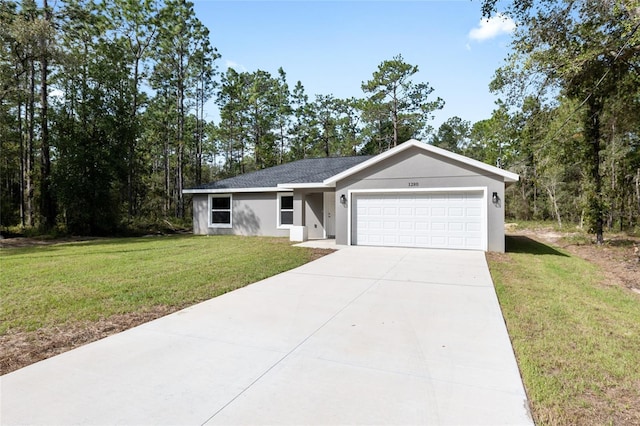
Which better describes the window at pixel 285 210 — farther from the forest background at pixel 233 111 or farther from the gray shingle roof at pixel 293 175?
the forest background at pixel 233 111

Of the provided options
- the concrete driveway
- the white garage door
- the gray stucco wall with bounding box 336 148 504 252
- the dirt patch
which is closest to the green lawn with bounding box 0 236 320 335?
the concrete driveway

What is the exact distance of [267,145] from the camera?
A: 3206cm

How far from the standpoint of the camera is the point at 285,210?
50.3 ft

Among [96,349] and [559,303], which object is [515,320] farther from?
[96,349]

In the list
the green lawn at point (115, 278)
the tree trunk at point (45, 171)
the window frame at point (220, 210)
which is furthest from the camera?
the window frame at point (220, 210)

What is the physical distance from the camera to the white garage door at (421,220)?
1112 cm

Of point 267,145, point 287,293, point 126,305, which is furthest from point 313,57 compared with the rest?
point 267,145

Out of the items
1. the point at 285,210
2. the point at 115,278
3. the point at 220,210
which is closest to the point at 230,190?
the point at 220,210

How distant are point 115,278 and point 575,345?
7598mm

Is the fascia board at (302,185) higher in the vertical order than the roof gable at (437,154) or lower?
lower

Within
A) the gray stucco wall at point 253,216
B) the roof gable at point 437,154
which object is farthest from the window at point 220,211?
the roof gable at point 437,154

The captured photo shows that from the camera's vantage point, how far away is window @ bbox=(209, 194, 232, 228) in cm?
1641

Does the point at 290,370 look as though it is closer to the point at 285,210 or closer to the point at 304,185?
the point at 304,185

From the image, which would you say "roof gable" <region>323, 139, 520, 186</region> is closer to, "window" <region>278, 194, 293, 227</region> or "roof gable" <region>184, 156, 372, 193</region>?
"roof gable" <region>184, 156, 372, 193</region>
